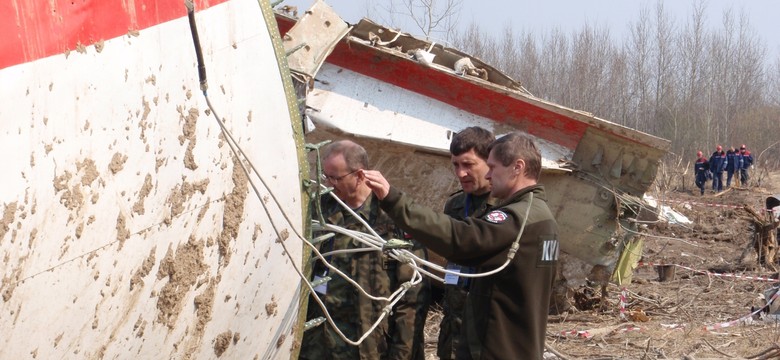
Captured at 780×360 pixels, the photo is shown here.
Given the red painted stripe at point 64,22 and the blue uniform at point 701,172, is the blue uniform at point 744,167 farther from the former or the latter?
the red painted stripe at point 64,22

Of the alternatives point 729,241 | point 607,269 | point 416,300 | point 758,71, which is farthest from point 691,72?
point 416,300

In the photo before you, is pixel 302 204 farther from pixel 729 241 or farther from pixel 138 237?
pixel 729 241

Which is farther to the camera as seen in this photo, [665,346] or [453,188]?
[453,188]

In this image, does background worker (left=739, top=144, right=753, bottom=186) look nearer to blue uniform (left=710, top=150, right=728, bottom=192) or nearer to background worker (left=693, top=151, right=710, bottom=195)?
blue uniform (left=710, top=150, right=728, bottom=192)

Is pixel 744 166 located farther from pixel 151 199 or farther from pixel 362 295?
pixel 151 199

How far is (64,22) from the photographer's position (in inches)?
94.0

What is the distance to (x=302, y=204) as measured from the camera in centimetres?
337

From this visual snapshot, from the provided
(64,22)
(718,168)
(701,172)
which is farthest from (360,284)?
(718,168)

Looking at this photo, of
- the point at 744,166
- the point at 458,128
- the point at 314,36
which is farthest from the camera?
the point at 744,166

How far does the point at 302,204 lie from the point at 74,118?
113 cm

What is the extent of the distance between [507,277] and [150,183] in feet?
4.64

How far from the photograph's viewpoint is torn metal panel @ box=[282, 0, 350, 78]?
576cm

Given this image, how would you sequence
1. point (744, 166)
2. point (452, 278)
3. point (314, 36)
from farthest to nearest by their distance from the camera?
point (744, 166)
point (314, 36)
point (452, 278)

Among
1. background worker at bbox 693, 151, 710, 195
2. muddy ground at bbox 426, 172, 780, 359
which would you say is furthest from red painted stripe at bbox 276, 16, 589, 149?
background worker at bbox 693, 151, 710, 195
